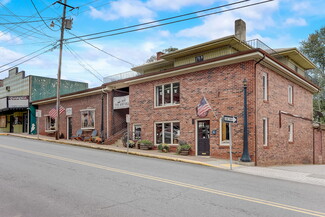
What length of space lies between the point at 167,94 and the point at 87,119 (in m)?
9.89

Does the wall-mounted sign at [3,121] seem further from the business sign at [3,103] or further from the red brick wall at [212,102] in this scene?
the red brick wall at [212,102]

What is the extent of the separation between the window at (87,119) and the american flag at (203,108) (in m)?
12.0

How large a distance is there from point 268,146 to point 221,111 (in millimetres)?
3268

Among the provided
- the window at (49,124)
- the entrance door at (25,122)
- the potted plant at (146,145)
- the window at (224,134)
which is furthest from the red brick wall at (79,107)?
the window at (224,134)

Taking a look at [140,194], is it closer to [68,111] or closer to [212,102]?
[212,102]

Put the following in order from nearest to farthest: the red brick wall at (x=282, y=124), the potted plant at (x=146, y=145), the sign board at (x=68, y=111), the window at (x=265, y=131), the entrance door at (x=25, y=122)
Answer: the red brick wall at (x=282, y=124) → the window at (x=265, y=131) → the potted plant at (x=146, y=145) → the sign board at (x=68, y=111) → the entrance door at (x=25, y=122)

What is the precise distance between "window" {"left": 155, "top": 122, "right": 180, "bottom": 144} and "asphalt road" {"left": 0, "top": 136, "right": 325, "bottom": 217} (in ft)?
25.4

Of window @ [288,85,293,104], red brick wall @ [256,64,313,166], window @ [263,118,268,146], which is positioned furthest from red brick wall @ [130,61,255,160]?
window @ [288,85,293,104]

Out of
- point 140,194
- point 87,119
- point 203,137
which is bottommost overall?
point 140,194

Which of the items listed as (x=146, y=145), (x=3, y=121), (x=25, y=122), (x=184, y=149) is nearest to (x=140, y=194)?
A: (x=184, y=149)

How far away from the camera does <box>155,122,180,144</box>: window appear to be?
1873cm

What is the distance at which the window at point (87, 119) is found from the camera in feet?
84.1

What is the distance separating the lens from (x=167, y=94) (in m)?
19.6

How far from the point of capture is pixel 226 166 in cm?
1328
